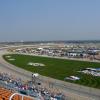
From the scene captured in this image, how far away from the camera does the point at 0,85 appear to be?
33.1 metres

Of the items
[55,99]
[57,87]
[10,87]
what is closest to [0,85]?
[10,87]

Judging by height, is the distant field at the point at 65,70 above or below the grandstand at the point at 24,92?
below

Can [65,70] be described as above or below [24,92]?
below

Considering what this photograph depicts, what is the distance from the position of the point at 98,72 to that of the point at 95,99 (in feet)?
81.5

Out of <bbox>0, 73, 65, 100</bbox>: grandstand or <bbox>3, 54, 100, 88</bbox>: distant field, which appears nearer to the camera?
<bbox>0, 73, 65, 100</bbox>: grandstand

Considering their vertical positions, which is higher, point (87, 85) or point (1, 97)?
point (1, 97)

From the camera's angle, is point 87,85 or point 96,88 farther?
point 87,85

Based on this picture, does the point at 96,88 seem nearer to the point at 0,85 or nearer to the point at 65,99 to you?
the point at 65,99

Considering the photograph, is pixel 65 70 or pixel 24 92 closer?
pixel 24 92

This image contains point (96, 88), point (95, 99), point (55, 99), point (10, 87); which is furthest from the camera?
point (96, 88)

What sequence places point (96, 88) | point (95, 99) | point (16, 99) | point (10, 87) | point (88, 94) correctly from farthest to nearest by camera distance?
point (96, 88), point (88, 94), point (95, 99), point (10, 87), point (16, 99)

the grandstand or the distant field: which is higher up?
the grandstand

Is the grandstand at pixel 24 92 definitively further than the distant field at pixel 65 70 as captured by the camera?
No

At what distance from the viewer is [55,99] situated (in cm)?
2912
